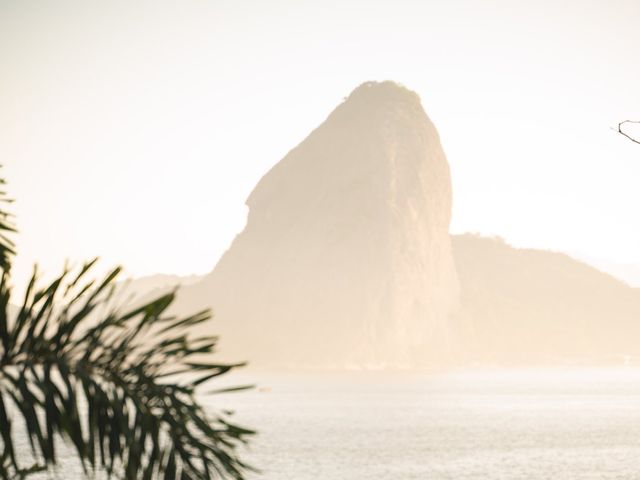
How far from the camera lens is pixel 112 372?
2516 millimetres

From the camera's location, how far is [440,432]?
3164 inches

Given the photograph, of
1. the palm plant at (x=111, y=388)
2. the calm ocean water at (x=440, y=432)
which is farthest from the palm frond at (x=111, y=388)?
the calm ocean water at (x=440, y=432)

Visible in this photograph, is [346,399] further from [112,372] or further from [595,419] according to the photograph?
[112,372]

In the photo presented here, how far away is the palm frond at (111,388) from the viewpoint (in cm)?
236

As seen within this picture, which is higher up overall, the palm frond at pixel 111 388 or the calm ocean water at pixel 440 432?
the palm frond at pixel 111 388

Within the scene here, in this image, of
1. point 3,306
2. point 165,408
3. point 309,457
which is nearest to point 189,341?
point 165,408

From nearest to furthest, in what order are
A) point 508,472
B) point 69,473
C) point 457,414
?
point 69,473 → point 508,472 → point 457,414

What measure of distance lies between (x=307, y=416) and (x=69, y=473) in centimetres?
5233

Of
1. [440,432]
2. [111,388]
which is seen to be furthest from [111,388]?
[440,432]

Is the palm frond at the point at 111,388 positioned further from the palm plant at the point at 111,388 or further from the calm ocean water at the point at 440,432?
the calm ocean water at the point at 440,432

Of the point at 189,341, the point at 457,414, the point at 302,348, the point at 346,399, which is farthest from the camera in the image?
the point at 302,348

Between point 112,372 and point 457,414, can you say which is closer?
point 112,372

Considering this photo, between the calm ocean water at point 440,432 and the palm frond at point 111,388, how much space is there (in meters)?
45.8

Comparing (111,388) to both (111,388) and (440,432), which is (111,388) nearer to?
(111,388)
